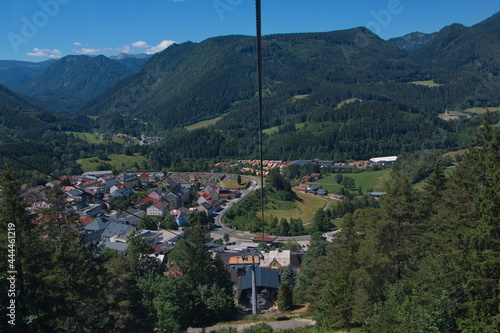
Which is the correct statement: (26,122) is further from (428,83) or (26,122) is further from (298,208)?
(428,83)

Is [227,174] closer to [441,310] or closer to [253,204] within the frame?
[253,204]

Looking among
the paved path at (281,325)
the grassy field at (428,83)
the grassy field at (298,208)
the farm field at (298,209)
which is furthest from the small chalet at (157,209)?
the grassy field at (428,83)

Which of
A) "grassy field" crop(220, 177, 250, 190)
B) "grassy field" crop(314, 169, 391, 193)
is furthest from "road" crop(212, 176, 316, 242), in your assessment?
"grassy field" crop(314, 169, 391, 193)

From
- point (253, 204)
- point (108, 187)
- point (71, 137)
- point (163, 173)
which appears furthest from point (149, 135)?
point (253, 204)

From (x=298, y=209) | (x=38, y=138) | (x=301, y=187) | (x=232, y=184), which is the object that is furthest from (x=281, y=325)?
(x=38, y=138)

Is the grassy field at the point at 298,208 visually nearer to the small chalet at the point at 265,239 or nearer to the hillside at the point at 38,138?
the small chalet at the point at 265,239

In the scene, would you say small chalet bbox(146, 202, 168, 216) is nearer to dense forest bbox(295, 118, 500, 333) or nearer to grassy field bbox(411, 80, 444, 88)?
dense forest bbox(295, 118, 500, 333)

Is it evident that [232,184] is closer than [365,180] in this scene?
Yes
